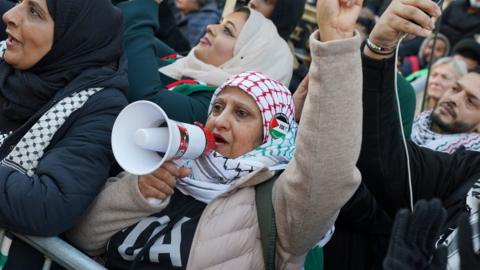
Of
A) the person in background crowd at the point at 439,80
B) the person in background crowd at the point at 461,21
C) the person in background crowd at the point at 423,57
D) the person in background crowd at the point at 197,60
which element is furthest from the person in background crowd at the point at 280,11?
the person in background crowd at the point at 461,21

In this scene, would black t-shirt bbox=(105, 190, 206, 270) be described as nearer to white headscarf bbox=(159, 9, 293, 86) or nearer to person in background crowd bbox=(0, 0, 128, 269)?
person in background crowd bbox=(0, 0, 128, 269)

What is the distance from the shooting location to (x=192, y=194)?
2531 mm

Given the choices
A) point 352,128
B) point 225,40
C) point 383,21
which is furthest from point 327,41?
point 225,40

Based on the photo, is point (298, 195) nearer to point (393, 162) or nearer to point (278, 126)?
point (278, 126)

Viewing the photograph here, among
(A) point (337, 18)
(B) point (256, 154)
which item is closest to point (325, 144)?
(A) point (337, 18)

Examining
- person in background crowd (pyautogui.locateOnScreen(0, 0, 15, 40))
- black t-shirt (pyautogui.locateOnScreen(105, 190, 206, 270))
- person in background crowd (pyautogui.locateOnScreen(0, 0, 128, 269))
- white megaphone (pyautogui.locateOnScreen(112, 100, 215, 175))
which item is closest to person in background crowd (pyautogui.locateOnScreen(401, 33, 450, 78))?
person in background crowd (pyautogui.locateOnScreen(0, 0, 15, 40))

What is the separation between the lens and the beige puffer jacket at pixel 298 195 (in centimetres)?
209

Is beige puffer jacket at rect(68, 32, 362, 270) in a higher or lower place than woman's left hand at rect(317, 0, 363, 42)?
lower

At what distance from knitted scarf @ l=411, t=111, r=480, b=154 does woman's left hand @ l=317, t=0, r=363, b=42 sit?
1689mm

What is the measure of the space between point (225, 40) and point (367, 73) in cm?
142

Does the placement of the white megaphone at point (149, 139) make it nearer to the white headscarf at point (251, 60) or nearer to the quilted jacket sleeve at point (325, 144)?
the quilted jacket sleeve at point (325, 144)

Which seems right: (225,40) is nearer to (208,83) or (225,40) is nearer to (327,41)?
(208,83)

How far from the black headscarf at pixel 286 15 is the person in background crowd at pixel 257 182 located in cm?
149

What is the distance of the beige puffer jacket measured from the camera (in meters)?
2.09
